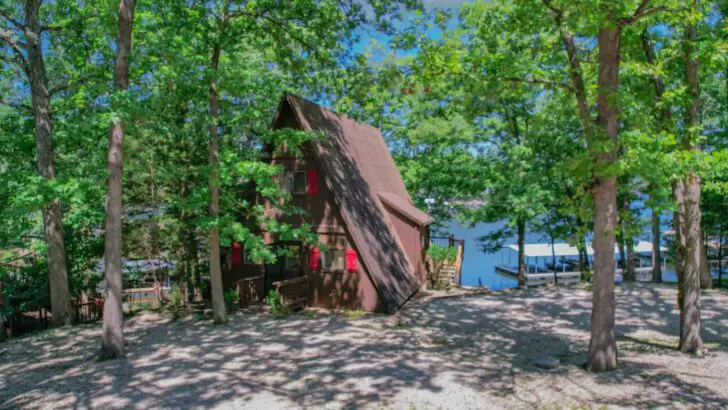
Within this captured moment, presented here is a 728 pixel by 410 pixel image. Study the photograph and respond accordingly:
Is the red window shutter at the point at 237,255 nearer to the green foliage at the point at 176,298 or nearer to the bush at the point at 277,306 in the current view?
the green foliage at the point at 176,298

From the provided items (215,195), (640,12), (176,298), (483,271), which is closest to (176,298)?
(176,298)

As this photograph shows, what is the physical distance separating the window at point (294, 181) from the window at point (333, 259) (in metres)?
2.43

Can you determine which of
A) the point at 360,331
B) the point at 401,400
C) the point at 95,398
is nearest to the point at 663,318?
the point at 360,331

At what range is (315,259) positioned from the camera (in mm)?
16172

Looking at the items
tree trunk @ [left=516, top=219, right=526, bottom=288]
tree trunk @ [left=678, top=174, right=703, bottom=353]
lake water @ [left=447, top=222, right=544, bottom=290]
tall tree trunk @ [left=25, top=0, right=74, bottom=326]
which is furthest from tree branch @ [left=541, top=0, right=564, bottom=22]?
lake water @ [left=447, top=222, right=544, bottom=290]

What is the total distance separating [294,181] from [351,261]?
3691 mm

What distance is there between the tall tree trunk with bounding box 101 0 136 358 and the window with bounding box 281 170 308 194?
24.0 feet

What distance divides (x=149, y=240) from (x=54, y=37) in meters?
6.89

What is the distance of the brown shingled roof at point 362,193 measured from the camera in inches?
613

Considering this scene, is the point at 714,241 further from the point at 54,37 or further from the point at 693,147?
the point at 54,37

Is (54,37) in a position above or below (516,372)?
above

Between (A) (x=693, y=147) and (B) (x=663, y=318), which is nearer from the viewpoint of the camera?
(A) (x=693, y=147)

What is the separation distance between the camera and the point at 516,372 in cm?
887

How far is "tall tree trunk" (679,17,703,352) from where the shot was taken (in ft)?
32.3
